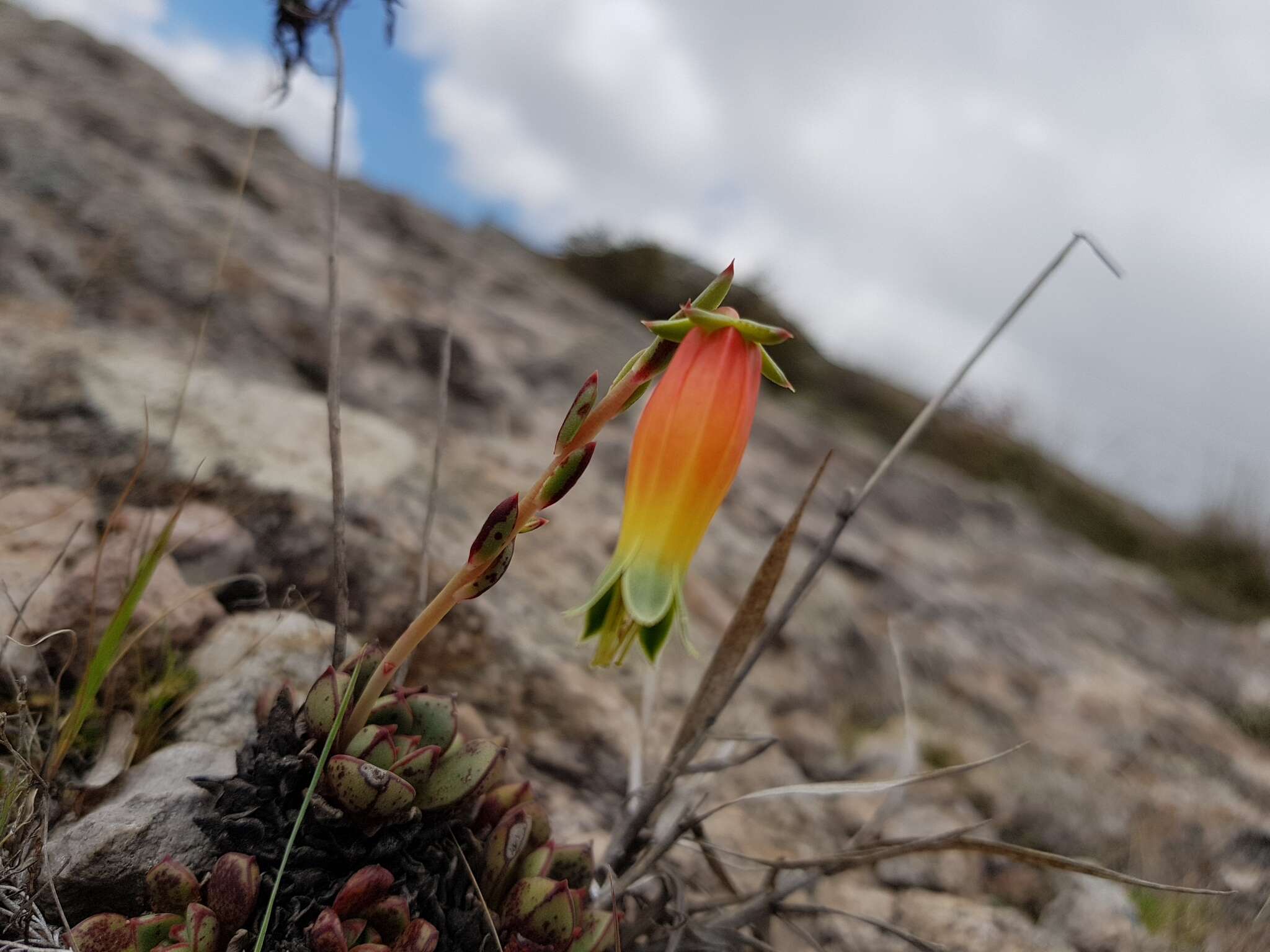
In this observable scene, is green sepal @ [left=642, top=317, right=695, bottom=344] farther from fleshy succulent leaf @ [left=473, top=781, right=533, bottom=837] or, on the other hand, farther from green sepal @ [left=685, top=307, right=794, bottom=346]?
fleshy succulent leaf @ [left=473, top=781, right=533, bottom=837]

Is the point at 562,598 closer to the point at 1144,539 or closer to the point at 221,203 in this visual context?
the point at 221,203

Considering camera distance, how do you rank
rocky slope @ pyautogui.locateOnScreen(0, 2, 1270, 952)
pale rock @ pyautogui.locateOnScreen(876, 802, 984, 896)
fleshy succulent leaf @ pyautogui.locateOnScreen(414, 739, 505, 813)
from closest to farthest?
1. fleshy succulent leaf @ pyautogui.locateOnScreen(414, 739, 505, 813)
2. rocky slope @ pyautogui.locateOnScreen(0, 2, 1270, 952)
3. pale rock @ pyautogui.locateOnScreen(876, 802, 984, 896)

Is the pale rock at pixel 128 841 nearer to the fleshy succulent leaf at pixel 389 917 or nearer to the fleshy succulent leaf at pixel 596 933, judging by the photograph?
the fleshy succulent leaf at pixel 389 917

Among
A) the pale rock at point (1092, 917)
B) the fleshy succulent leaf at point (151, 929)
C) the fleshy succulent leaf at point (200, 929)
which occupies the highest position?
the pale rock at point (1092, 917)

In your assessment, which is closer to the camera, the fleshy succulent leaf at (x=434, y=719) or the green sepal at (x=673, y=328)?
the green sepal at (x=673, y=328)

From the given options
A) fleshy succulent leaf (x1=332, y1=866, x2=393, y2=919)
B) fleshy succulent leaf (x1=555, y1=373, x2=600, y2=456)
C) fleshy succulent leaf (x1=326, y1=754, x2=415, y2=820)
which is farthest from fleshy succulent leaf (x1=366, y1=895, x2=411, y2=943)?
fleshy succulent leaf (x1=555, y1=373, x2=600, y2=456)

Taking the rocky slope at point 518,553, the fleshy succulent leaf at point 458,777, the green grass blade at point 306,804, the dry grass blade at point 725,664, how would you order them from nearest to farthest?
the green grass blade at point 306,804 → the fleshy succulent leaf at point 458,777 → the dry grass blade at point 725,664 → the rocky slope at point 518,553

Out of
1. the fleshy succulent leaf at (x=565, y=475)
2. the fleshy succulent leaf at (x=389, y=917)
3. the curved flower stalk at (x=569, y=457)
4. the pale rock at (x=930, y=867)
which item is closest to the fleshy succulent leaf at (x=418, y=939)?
the fleshy succulent leaf at (x=389, y=917)
